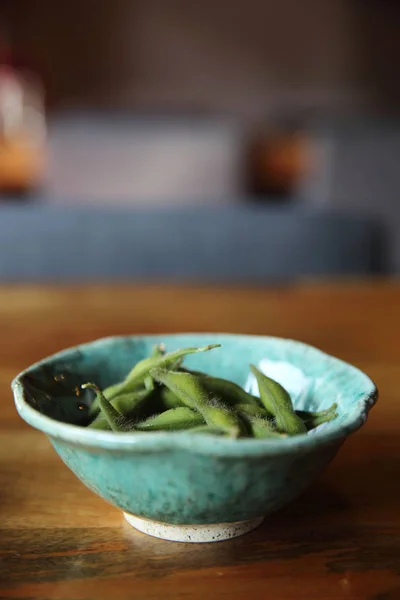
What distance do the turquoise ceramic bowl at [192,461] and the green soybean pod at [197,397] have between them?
1.5 inches

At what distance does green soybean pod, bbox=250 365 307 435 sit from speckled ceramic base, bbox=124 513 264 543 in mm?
58

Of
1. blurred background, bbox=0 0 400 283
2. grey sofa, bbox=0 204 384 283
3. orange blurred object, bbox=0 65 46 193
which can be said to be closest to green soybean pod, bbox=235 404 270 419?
grey sofa, bbox=0 204 384 283

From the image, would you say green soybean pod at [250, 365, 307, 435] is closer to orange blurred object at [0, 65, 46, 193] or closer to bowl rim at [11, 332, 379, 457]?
bowl rim at [11, 332, 379, 457]

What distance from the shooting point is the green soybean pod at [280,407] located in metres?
0.39

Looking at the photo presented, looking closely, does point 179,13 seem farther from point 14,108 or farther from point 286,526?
point 286,526

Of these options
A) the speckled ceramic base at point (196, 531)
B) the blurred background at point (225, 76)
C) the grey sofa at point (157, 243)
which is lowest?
the speckled ceramic base at point (196, 531)

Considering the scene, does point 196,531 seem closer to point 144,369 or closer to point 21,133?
point 144,369

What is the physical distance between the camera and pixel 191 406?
0.40 m

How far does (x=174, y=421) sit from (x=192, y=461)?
0.07 meters

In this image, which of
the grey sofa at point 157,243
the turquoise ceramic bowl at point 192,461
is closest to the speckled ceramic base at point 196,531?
the turquoise ceramic bowl at point 192,461

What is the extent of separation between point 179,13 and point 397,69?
1128mm

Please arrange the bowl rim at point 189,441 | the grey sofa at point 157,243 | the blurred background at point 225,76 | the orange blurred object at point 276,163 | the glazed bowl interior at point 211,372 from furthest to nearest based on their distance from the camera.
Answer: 1. the orange blurred object at point 276,163
2. the blurred background at point 225,76
3. the grey sofa at point 157,243
4. the glazed bowl interior at point 211,372
5. the bowl rim at point 189,441

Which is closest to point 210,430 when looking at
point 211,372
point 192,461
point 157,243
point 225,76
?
point 192,461

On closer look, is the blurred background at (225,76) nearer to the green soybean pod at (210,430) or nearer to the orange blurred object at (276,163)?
the orange blurred object at (276,163)
